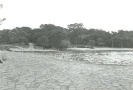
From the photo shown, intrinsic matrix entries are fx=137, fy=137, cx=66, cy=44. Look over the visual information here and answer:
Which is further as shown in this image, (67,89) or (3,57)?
(3,57)

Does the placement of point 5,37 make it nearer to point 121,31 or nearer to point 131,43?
point 121,31

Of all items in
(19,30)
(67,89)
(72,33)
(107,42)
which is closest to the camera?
(67,89)

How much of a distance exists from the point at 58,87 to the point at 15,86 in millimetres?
1362

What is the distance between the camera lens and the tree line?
44.5 meters

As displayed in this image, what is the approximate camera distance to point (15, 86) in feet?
14.2

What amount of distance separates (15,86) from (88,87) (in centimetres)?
231

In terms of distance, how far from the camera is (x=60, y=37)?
43.8 meters

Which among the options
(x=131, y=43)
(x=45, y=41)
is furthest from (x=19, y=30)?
(x=131, y=43)

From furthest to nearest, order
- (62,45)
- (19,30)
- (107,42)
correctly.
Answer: (107,42)
(19,30)
(62,45)

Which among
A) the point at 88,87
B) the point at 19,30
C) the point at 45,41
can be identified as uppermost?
the point at 19,30

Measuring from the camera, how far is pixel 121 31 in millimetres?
58000

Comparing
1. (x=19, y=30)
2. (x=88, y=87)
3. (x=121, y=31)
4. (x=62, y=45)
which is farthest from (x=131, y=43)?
(x=88, y=87)

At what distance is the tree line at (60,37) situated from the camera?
44531 mm

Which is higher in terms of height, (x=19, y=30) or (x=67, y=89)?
(x=19, y=30)
